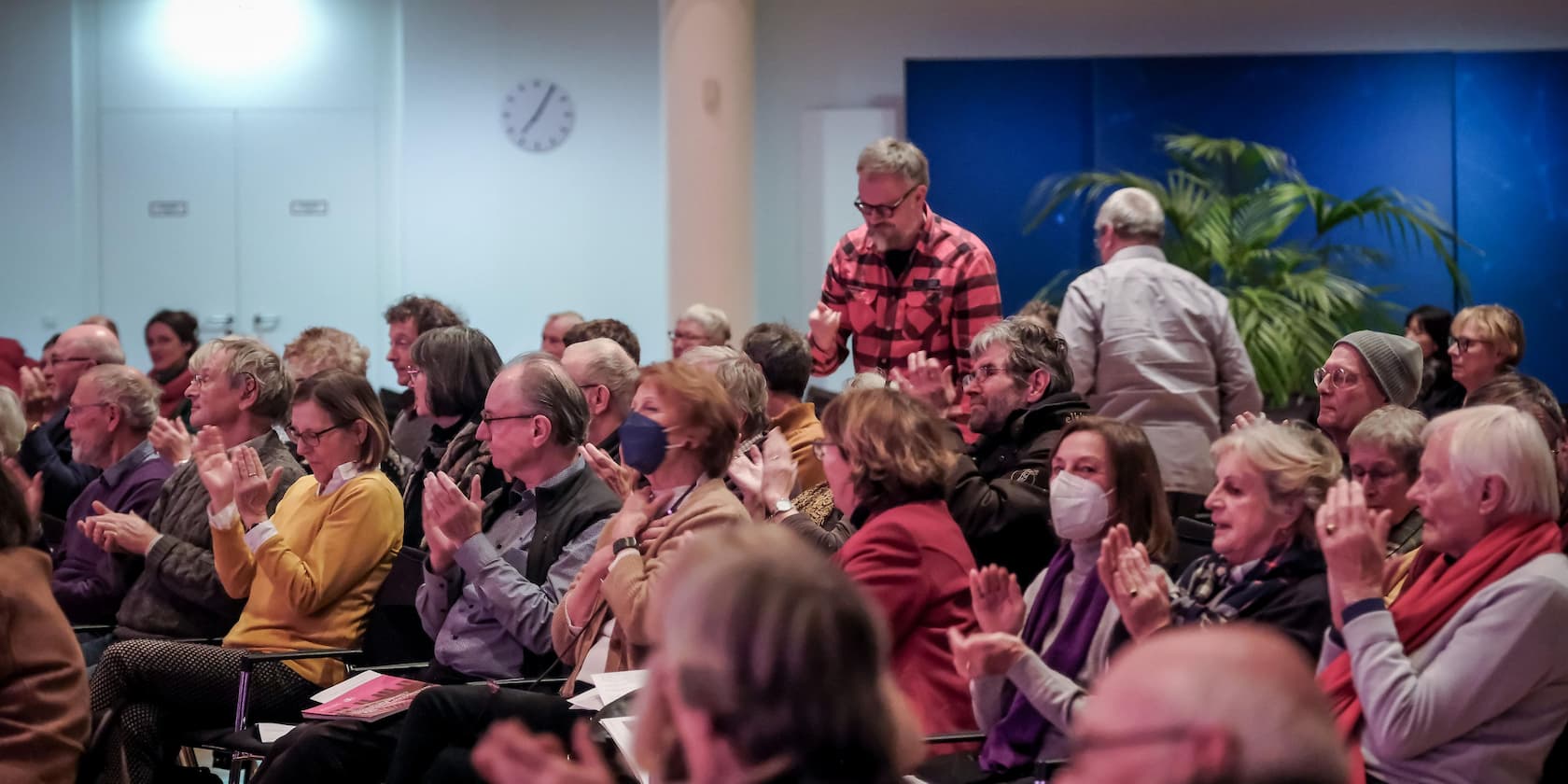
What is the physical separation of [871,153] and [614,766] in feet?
7.33

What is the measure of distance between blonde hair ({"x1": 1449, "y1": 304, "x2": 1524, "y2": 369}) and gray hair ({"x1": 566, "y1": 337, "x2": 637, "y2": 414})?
3469 millimetres

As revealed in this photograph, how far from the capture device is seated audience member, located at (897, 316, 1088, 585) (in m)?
3.46

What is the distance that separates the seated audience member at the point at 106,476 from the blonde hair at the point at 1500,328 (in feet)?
15.2

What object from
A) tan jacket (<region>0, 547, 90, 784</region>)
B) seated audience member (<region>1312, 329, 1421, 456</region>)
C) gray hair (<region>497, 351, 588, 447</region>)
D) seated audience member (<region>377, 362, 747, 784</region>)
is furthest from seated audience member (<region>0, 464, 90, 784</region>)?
seated audience member (<region>1312, 329, 1421, 456</region>)

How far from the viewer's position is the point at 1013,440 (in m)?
3.91

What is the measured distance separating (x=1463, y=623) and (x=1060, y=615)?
0.77 m

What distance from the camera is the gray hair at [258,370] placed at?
440cm

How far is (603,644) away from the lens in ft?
10.9

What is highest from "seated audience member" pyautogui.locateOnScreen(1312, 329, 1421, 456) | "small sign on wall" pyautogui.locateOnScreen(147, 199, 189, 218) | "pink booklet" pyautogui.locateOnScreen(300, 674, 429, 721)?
"small sign on wall" pyautogui.locateOnScreen(147, 199, 189, 218)

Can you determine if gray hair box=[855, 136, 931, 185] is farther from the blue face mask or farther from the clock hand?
the clock hand

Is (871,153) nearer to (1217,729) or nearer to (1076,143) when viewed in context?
(1217,729)

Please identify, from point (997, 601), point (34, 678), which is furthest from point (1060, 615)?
point (34, 678)

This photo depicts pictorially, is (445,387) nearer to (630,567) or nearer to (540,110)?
(630,567)

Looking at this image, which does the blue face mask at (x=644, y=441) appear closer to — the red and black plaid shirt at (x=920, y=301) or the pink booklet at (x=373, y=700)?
the pink booklet at (x=373, y=700)
